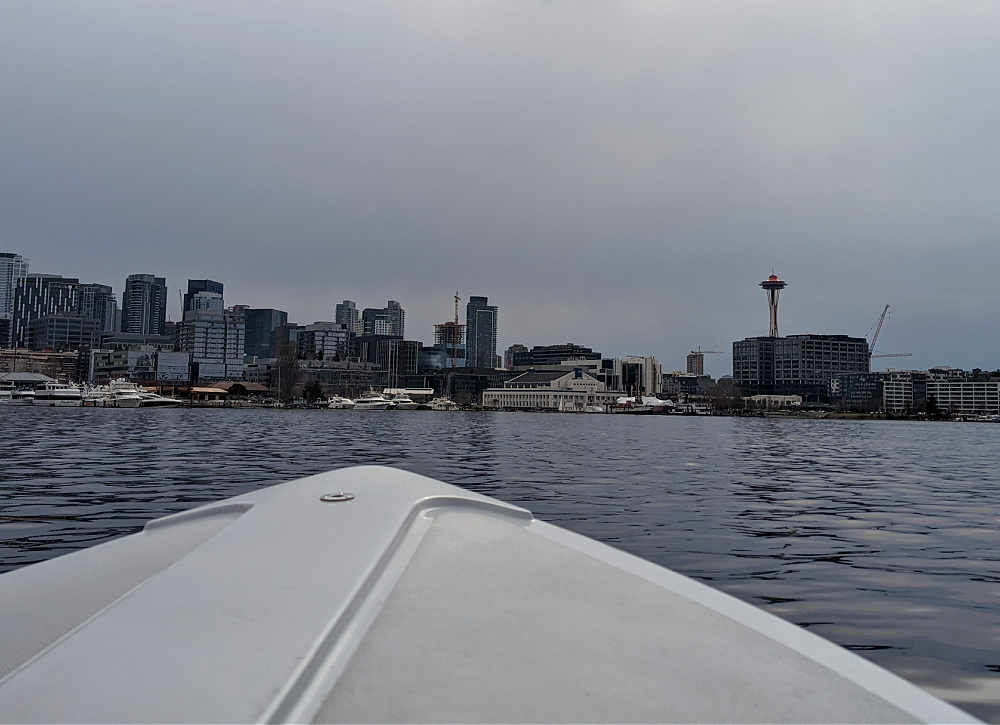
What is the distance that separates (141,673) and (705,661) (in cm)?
105

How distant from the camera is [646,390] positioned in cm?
19650

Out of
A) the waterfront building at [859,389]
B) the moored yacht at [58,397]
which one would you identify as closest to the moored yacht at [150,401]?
the moored yacht at [58,397]

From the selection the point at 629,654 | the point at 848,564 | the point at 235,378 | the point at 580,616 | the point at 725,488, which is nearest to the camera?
the point at 629,654

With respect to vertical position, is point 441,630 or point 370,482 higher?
point 370,482

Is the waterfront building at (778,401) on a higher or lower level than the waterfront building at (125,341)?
lower

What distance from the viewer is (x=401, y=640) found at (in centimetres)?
129

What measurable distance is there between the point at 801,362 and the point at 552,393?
8280 cm

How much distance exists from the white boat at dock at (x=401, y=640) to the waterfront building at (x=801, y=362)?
192m

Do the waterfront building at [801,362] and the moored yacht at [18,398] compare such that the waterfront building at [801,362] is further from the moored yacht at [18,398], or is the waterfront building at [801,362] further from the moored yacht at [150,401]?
the moored yacht at [18,398]

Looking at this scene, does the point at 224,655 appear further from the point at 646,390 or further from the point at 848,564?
the point at 646,390

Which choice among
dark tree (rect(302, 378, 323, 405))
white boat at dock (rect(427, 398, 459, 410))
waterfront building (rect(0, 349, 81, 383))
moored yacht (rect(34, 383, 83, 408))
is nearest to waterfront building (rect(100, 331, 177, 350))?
waterfront building (rect(0, 349, 81, 383))

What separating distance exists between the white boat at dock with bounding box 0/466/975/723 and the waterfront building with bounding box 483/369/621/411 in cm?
13941

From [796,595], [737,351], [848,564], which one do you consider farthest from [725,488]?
[737,351]

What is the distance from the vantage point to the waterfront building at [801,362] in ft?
596
